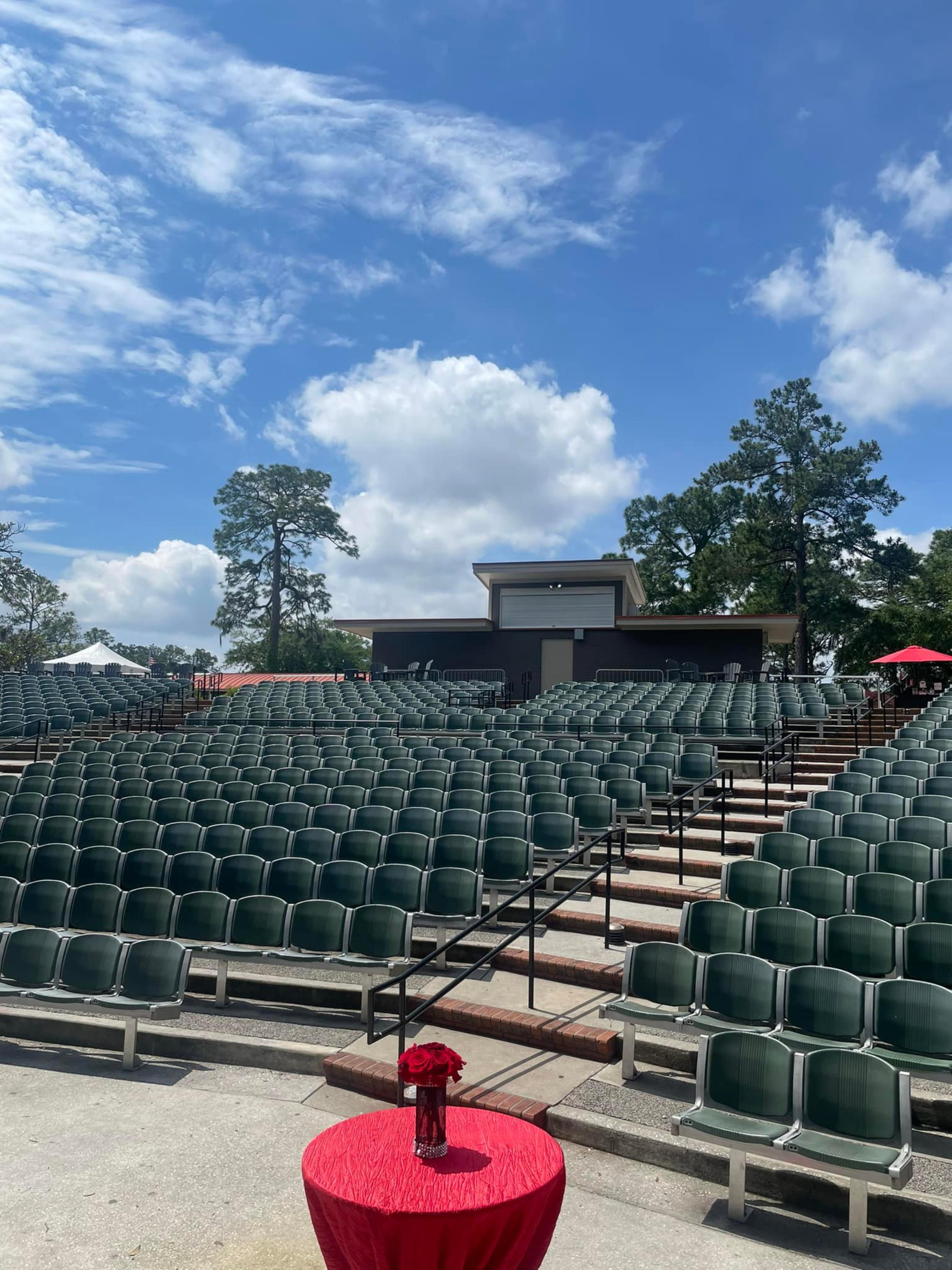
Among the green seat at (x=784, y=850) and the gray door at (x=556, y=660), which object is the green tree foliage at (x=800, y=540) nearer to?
the gray door at (x=556, y=660)

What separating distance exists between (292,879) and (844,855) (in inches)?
223

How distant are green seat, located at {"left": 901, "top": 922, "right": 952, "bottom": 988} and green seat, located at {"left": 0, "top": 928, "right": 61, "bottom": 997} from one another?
280 inches

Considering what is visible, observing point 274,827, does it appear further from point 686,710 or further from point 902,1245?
point 686,710

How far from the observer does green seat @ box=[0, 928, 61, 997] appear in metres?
7.99

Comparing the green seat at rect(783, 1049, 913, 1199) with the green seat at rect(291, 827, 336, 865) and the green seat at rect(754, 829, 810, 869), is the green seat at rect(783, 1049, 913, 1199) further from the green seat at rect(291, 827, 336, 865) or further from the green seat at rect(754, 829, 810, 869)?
the green seat at rect(291, 827, 336, 865)

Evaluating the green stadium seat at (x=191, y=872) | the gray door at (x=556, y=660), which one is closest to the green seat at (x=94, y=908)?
the green stadium seat at (x=191, y=872)

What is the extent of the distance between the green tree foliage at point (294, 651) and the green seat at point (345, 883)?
134 ft

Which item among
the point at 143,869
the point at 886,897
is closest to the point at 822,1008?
the point at 886,897

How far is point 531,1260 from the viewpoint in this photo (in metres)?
3.97

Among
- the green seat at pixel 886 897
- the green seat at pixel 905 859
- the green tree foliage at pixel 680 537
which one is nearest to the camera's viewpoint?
the green seat at pixel 886 897

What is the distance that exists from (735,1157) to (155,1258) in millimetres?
3150

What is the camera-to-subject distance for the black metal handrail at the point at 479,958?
6.35 meters

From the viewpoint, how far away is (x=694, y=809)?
11.8m

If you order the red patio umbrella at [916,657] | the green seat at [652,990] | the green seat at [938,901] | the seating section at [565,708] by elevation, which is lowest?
the green seat at [652,990]
